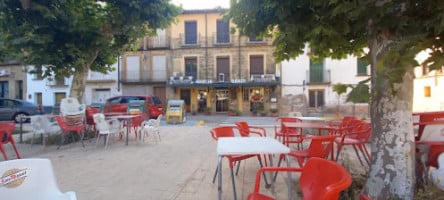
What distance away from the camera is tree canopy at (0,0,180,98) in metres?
6.99

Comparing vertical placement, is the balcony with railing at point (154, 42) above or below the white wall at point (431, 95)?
above

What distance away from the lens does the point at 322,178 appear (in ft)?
6.51

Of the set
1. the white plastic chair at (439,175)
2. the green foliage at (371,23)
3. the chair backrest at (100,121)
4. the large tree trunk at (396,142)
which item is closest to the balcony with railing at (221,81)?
the chair backrest at (100,121)

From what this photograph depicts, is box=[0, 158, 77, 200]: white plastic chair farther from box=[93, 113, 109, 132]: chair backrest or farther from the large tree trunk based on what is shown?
box=[93, 113, 109, 132]: chair backrest

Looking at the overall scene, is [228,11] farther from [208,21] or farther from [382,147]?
[208,21]

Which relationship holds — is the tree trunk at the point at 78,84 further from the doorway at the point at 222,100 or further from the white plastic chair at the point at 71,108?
the doorway at the point at 222,100

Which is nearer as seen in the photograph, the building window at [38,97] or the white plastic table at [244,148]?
the white plastic table at [244,148]

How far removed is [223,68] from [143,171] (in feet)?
60.1

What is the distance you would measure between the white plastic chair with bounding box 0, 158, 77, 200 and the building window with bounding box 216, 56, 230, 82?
2030cm

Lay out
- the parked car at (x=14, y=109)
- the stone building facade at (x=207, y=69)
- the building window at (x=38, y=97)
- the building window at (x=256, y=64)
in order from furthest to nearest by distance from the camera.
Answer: the building window at (x=38, y=97)
the building window at (x=256, y=64)
the stone building facade at (x=207, y=69)
the parked car at (x=14, y=109)

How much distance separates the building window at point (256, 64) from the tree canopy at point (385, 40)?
1857 cm

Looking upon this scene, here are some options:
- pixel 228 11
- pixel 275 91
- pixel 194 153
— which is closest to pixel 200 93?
pixel 275 91

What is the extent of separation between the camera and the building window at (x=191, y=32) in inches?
925

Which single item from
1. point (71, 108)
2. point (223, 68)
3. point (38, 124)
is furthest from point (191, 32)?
point (38, 124)
